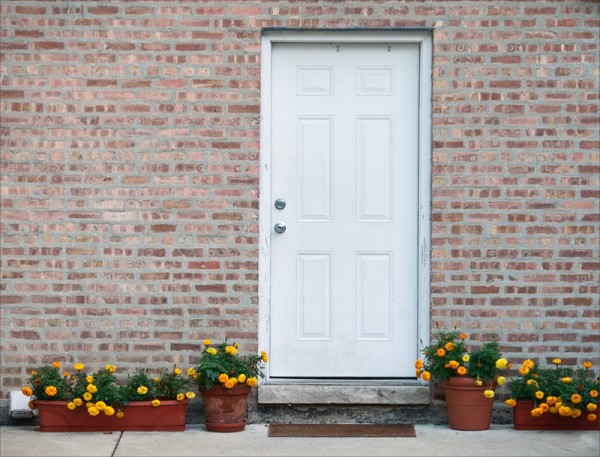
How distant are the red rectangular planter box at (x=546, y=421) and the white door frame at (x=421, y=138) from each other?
0.76m

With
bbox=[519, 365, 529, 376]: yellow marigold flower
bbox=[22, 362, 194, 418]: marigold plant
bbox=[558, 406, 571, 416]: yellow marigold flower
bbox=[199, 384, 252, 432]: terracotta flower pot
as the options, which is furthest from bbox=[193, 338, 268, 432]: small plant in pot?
bbox=[558, 406, 571, 416]: yellow marigold flower

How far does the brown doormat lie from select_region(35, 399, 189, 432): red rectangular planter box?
691 millimetres

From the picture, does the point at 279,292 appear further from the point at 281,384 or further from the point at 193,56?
the point at 193,56

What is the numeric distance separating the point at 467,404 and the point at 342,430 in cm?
80

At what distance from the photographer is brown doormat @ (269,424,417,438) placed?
23.5 feet

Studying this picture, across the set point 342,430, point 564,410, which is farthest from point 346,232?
point 564,410

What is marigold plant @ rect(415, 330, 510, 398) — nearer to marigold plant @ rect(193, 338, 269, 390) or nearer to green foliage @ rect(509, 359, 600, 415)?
green foliage @ rect(509, 359, 600, 415)

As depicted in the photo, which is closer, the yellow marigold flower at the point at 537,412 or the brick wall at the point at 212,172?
the yellow marigold flower at the point at 537,412

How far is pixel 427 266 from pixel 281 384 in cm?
123

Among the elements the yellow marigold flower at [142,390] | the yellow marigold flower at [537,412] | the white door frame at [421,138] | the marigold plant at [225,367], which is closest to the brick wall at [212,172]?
the white door frame at [421,138]

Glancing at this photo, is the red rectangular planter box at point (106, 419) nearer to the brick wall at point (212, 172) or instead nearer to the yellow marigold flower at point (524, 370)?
the brick wall at point (212, 172)

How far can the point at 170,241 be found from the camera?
24.6 ft

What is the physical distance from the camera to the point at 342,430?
728 cm

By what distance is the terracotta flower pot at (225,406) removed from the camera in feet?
23.5
